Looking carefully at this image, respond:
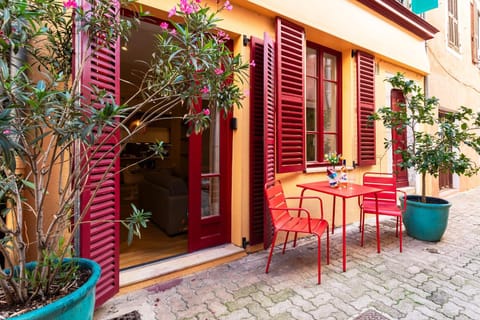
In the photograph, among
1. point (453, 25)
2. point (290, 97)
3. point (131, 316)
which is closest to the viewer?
point (131, 316)

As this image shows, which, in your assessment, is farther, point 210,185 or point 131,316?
point 210,185

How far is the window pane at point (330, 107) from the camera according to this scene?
4040 mm

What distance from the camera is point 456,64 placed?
6391 mm

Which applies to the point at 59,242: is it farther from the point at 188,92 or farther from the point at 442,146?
the point at 442,146

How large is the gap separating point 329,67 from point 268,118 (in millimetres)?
1988

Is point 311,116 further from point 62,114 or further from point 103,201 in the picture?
point 62,114

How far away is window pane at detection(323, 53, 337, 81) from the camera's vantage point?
4031 mm

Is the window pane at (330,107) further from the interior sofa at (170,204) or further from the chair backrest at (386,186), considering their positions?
the interior sofa at (170,204)

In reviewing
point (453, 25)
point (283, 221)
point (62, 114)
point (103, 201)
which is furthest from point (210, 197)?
point (453, 25)

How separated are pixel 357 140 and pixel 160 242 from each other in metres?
3.30

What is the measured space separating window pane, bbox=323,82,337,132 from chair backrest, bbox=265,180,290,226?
5.89 feet

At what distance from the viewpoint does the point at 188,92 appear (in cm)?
166

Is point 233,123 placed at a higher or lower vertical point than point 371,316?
higher

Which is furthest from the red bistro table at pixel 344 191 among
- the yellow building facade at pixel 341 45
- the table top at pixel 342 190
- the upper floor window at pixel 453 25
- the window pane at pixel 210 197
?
the upper floor window at pixel 453 25
